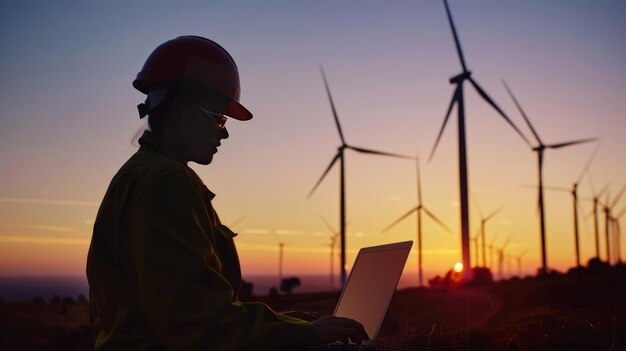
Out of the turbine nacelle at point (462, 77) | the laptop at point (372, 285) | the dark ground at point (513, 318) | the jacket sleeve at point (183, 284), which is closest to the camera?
the jacket sleeve at point (183, 284)

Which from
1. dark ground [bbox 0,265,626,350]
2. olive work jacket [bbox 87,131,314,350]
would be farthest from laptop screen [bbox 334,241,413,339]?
dark ground [bbox 0,265,626,350]

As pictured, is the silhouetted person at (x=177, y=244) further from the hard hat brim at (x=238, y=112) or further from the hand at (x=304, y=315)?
the hand at (x=304, y=315)

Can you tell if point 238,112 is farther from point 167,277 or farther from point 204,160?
point 167,277

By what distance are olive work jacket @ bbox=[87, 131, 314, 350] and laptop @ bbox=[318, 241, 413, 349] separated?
447 mm

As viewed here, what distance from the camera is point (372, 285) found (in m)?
3.67

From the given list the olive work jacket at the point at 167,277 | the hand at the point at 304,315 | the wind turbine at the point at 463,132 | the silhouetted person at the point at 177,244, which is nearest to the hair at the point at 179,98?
the silhouetted person at the point at 177,244

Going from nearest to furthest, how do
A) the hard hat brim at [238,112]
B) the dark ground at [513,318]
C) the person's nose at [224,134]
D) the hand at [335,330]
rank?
the hand at [335,330]
the person's nose at [224,134]
the hard hat brim at [238,112]
the dark ground at [513,318]

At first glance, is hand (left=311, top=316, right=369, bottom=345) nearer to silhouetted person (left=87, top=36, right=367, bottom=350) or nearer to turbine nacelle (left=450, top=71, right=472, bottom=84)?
silhouetted person (left=87, top=36, right=367, bottom=350)

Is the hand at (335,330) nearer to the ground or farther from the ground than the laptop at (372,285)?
nearer to the ground

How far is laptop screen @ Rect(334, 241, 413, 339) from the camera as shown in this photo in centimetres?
337

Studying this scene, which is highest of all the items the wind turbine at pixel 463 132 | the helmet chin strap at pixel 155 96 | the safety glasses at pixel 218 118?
the wind turbine at pixel 463 132

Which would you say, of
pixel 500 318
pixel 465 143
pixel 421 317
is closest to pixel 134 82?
pixel 500 318

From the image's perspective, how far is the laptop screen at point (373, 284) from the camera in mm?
3373

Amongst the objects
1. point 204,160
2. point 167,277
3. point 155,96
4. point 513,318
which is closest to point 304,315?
point 204,160
